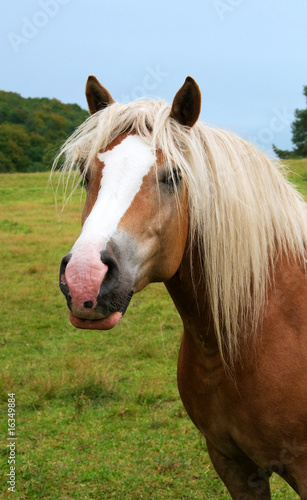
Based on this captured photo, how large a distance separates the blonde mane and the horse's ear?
0.17m

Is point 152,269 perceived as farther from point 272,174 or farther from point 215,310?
point 272,174

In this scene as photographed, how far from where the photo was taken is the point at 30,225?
14.8 meters

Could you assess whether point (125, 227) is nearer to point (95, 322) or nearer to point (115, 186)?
point (115, 186)

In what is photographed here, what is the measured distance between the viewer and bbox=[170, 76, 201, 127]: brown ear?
1989 mm

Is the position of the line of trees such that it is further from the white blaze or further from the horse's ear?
the white blaze

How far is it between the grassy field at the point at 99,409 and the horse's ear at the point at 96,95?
130 centimetres

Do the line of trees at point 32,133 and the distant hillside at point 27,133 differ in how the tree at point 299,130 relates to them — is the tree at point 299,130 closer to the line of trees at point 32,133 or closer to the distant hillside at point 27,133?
the line of trees at point 32,133

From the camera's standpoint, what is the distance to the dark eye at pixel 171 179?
6.25ft

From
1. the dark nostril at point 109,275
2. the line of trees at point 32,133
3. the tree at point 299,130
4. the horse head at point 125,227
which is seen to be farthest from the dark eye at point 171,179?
the tree at point 299,130

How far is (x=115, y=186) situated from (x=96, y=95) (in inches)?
29.3

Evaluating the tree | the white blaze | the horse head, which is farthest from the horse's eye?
the tree

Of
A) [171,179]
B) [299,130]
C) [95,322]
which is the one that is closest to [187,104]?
[171,179]

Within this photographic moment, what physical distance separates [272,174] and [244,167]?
182mm

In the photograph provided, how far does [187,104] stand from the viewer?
2.06 meters
